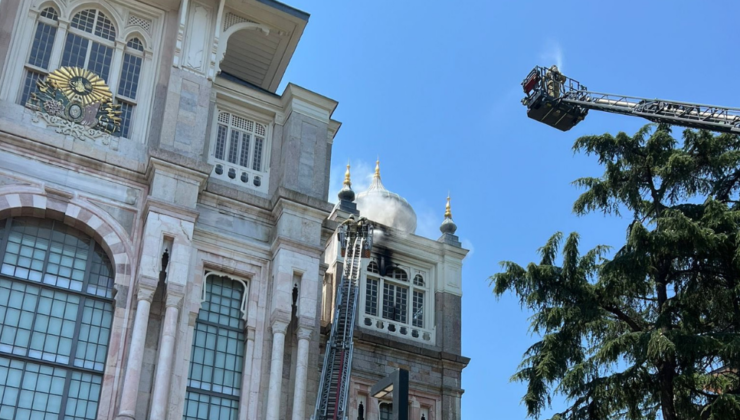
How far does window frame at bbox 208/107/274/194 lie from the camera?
29891mm

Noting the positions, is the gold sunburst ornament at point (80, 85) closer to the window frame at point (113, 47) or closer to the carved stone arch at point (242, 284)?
the window frame at point (113, 47)

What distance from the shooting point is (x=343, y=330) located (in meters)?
30.7

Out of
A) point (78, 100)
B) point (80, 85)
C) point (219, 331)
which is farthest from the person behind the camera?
point (80, 85)

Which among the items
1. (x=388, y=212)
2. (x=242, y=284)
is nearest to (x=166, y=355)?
(x=242, y=284)

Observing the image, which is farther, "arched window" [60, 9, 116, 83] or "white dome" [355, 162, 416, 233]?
"white dome" [355, 162, 416, 233]

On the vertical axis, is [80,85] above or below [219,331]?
above

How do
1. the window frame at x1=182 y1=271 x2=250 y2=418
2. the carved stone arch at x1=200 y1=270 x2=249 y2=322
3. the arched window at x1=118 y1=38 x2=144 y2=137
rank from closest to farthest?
the window frame at x1=182 y1=271 x2=250 y2=418, the carved stone arch at x1=200 y1=270 x2=249 y2=322, the arched window at x1=118 y1=38 x2=144 y2=137

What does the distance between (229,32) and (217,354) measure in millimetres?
11285

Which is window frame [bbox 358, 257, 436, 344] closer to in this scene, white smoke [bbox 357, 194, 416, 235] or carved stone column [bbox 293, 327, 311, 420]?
white smoke [bbox 357, 194, 416, 235]

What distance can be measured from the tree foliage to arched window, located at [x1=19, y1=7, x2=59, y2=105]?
1527cm

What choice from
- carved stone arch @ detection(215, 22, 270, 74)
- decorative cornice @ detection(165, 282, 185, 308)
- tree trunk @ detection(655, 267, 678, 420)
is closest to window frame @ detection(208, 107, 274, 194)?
carved stone arch @ detection(215, 22, 270, 74)

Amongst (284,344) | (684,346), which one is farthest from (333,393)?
(684,346)

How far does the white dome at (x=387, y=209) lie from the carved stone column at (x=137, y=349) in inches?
581

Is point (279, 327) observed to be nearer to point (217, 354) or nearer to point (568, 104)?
point (217, 354)
